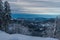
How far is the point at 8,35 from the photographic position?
12.0ft

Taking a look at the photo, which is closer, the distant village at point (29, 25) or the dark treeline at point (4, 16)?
A: the distant village at point (29, 25)

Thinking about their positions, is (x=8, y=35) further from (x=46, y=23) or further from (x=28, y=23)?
(x=46, y=23)

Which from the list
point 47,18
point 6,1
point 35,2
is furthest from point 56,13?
point 6,1

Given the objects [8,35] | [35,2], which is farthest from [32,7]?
[8,35]

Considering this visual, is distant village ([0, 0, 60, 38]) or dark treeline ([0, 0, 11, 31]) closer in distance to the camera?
distant village ([0, 0, 60, 38])

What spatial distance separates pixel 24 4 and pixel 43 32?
0.61m

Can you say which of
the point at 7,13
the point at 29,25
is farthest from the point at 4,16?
the point at 29,25

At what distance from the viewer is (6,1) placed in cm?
369

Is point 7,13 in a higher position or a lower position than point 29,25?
higher

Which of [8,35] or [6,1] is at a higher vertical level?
[6,1]

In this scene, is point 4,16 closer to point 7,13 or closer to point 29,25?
point 7,13

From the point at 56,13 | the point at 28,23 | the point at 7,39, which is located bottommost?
the point at 7,39

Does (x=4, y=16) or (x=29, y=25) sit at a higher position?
(x=4, y=16)

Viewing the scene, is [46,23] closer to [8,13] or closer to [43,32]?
[43,32]
